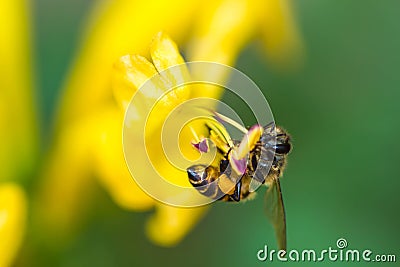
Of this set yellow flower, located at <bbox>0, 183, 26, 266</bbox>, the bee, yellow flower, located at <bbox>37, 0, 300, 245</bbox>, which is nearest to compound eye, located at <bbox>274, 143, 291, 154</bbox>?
the bee

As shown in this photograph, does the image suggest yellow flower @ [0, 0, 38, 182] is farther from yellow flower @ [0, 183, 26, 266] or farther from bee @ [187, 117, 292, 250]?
bee @ [187, 117, 292, 250]

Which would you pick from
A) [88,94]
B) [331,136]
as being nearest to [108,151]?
[88,94]

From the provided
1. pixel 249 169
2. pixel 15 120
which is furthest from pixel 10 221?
pixel 249 169

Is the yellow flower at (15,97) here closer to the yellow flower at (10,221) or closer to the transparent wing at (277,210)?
the yellow flower at (10,221)

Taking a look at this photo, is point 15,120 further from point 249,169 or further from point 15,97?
point 249,169

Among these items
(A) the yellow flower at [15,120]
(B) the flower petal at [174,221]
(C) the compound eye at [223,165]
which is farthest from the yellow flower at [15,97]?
(C) the compound eye at [223,165]
